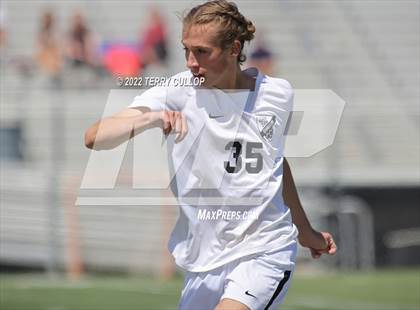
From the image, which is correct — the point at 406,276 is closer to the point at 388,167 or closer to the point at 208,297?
the point at 388,167

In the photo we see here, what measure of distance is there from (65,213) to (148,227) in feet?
3.57

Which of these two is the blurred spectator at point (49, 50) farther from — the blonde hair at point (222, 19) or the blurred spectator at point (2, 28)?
the blonde hair at point (222, 19)

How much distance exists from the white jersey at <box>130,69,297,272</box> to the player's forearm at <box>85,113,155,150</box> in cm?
42

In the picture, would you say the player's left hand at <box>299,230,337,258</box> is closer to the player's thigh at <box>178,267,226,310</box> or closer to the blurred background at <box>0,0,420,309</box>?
the player's thigh at <box>178,267,226,310</box>

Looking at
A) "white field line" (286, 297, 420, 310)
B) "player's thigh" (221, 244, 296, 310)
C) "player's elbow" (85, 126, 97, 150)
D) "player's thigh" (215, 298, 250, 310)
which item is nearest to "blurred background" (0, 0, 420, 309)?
"white field line" (286, 297, 420, 310)

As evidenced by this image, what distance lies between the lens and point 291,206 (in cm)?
487

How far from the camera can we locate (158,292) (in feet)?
37.5

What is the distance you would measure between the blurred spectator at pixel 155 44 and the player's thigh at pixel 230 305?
11.8 metres

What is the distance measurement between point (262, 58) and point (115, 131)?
41.1 feet

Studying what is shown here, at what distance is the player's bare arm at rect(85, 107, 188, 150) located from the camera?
4051mm

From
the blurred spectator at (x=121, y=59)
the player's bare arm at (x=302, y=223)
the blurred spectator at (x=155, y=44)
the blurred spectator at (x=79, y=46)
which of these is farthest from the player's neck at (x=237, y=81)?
the blurred spectator at (x=79, y=46)

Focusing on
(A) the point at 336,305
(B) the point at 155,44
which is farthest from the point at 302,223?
(B) the point at 155,44

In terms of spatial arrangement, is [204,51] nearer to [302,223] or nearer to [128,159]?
[302,223]

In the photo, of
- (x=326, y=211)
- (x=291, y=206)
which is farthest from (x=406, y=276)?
(x=291, y=206)
